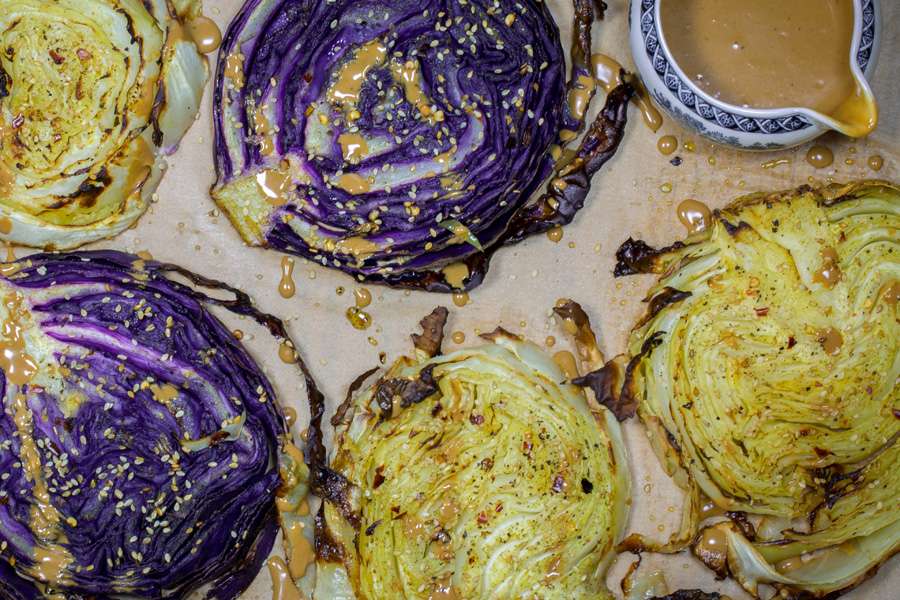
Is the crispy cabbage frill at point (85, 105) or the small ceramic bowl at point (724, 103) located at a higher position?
the crispy cabbage frill at point (85, 105)

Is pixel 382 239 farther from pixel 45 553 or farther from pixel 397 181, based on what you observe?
pixel 45 553

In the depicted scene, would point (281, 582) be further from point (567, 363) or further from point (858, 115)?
point (858, 115)

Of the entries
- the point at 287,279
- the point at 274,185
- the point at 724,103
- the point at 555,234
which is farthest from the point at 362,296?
the point at 724,103

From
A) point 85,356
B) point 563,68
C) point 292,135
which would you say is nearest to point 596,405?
point 563,68

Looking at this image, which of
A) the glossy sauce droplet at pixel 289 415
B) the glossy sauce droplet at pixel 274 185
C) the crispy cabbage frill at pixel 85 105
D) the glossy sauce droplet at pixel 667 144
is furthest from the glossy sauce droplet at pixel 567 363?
the crispy cabbage frill at pixel 85 105

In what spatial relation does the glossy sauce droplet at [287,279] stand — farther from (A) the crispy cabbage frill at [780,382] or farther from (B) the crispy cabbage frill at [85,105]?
(A) the crispy cabbage frill at [780,382]

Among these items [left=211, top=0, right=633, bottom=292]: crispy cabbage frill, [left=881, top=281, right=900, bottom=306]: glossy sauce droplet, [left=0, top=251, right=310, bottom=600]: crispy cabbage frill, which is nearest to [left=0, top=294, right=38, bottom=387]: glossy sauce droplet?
[left=0, top=251, right=310, bottom=600]: crispy cabbage frill

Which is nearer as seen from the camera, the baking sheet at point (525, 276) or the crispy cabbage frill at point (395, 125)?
the crispy cabbage frill at point (395, 125)
